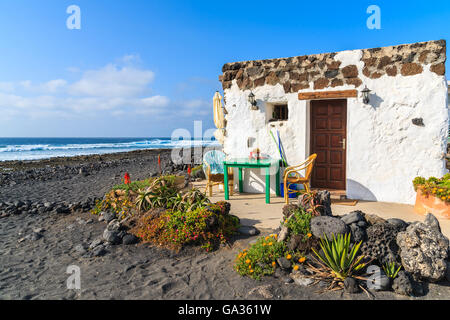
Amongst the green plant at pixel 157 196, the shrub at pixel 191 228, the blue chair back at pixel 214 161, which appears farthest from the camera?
the blue chair back at pixel 214 161

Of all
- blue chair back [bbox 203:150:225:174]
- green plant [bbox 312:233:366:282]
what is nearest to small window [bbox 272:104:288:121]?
blue chair back [bbox 203:150:225:174]

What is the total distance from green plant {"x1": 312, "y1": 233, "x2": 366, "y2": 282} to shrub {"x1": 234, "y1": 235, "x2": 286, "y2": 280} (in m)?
0.40

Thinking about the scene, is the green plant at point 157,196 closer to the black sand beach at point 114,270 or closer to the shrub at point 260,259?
the black sand beach at point 114,270

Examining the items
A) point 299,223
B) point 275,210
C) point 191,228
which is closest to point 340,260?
point 299,223

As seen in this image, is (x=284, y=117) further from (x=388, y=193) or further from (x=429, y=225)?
(x=429, y=225)

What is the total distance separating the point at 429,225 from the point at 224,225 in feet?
7.44

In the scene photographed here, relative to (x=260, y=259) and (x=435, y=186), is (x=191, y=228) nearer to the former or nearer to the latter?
(x=260, y=259)

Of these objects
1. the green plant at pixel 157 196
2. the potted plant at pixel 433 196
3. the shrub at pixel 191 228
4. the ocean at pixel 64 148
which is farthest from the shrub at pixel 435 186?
the ocean at pixel 64 148

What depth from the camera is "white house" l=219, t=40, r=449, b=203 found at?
4.53 meters

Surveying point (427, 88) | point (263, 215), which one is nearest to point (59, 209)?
point (263, 215)

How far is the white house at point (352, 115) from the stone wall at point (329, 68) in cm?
1

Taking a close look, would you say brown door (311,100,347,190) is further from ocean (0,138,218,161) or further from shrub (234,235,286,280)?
ocean (0,138,218,161)

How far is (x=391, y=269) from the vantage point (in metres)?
2.52

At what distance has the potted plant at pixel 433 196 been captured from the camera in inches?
157
